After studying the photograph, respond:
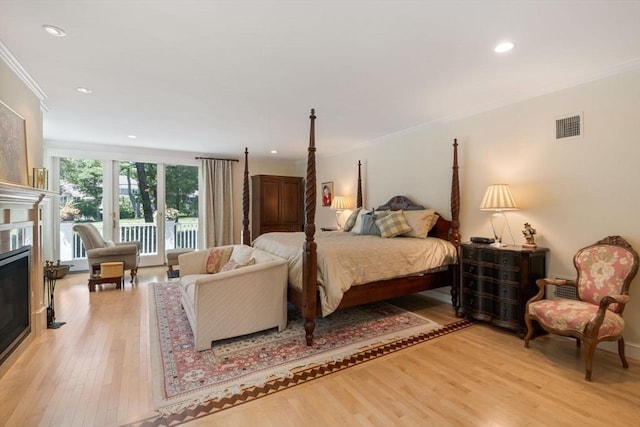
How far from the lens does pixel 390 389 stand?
82.2 inches

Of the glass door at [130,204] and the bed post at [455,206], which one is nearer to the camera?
the bed post at [455,206]

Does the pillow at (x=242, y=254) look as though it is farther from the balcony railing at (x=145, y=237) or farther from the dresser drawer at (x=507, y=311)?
the balcony railing at (x=145, y=237)

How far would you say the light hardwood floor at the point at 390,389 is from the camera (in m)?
1.80

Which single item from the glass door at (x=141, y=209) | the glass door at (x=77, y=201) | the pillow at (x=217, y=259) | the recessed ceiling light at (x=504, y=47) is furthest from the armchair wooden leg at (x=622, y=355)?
the glass door at (x=77, y=201)

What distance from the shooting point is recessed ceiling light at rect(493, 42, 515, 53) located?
2215 millimetres

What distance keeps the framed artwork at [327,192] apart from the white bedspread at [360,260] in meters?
2.86

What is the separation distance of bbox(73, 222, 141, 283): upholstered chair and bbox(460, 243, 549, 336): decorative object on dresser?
15.9 feet

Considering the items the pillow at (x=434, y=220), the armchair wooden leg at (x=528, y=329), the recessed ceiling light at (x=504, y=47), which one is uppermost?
the recessed ceiling light at (x=504, y=47)

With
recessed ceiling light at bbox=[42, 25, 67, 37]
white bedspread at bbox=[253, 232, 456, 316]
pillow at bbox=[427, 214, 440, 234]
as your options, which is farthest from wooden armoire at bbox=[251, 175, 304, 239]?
recessed ceiling light at bbox=[42, 25, 67, 37]

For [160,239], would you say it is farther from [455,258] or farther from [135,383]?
[455,258]

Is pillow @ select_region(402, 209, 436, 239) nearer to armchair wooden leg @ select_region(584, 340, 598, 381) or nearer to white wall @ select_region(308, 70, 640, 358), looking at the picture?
white wall @ select_region(308, 70, 640, 358)

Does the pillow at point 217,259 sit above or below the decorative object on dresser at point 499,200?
below

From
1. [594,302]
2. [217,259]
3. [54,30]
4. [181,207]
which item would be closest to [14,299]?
[217,259]

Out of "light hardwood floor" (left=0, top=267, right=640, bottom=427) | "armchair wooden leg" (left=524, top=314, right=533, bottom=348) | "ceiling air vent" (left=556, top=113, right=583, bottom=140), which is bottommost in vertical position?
"light hardwood floor" (left=0, top=267, right=640, bottom=427)
